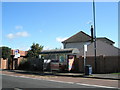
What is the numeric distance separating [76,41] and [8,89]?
123 feet

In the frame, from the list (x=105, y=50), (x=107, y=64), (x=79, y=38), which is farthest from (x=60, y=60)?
(x=79, y=38)

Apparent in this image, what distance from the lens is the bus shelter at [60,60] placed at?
83.5ft

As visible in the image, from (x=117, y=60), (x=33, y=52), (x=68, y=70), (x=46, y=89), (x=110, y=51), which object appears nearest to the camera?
(x=46, y=89)

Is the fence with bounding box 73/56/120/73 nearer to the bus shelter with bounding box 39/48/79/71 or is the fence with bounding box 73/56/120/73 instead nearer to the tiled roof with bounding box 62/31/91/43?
the bus shelter with bounding box 39/48/79/71

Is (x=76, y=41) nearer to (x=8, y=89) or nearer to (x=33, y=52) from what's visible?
(x=33, y=52)

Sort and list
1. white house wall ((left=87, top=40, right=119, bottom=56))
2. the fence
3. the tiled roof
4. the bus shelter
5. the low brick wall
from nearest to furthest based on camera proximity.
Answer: the fence
the bus shelter
white house wall ((left=87, top=40, right=119, bottom=56))
the low brick wall
the tiled roof

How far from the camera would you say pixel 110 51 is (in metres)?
31.8

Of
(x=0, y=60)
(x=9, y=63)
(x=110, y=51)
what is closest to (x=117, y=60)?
(x=110, y=51)

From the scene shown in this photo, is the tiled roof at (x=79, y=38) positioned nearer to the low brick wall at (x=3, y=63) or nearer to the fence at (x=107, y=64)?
the low brick wall at (x=3, y=63)

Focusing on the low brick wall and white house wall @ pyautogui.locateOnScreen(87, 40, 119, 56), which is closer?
white house wall @ pyautogui.locateOnScreen(87, 40, 119, 56)

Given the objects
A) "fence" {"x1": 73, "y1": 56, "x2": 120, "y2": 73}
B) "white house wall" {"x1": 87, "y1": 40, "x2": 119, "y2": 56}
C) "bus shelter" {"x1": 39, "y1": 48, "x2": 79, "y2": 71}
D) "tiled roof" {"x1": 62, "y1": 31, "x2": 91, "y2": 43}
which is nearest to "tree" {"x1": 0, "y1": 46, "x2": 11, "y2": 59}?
"tiled roof" {"x1": 62, "y1": 31, "x2": 91, "y2": 43}

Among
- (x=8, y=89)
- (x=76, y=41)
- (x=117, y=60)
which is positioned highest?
(x=76, y=41)

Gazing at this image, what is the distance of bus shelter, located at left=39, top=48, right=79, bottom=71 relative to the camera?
25453 mm

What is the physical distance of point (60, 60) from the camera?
86.3 ft
